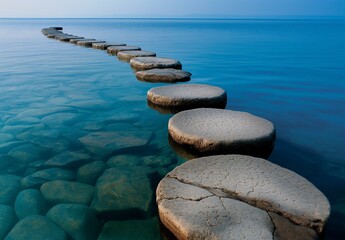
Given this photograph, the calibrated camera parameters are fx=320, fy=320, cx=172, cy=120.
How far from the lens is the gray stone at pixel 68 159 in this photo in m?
2.62

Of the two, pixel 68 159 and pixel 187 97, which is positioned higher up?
pixel 187 97

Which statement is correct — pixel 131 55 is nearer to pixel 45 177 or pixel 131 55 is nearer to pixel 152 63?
pixel 152 63

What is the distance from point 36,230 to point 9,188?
593mm

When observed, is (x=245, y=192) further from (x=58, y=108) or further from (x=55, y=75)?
(x=55, y=75)

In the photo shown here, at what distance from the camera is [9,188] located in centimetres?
228

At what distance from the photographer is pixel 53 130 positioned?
3.38 metres

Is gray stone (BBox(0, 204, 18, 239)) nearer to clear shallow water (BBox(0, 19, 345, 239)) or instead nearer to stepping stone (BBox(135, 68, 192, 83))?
clear shallow water (BBox(0, 19, 345, 239))

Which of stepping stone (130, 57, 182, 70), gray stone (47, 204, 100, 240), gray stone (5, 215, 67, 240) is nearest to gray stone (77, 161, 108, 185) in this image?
gray stone (47, 204, 100, 240)

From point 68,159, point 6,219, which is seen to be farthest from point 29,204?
point 68,159

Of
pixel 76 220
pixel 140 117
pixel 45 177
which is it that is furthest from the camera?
pixel 140 117

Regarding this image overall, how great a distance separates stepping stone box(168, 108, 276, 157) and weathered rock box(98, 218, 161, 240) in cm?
90

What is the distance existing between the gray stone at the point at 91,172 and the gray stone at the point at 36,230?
493 millimetres

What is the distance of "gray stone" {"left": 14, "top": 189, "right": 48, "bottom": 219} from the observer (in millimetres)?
2014

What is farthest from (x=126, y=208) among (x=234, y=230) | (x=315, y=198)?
(x=315, y=198)
